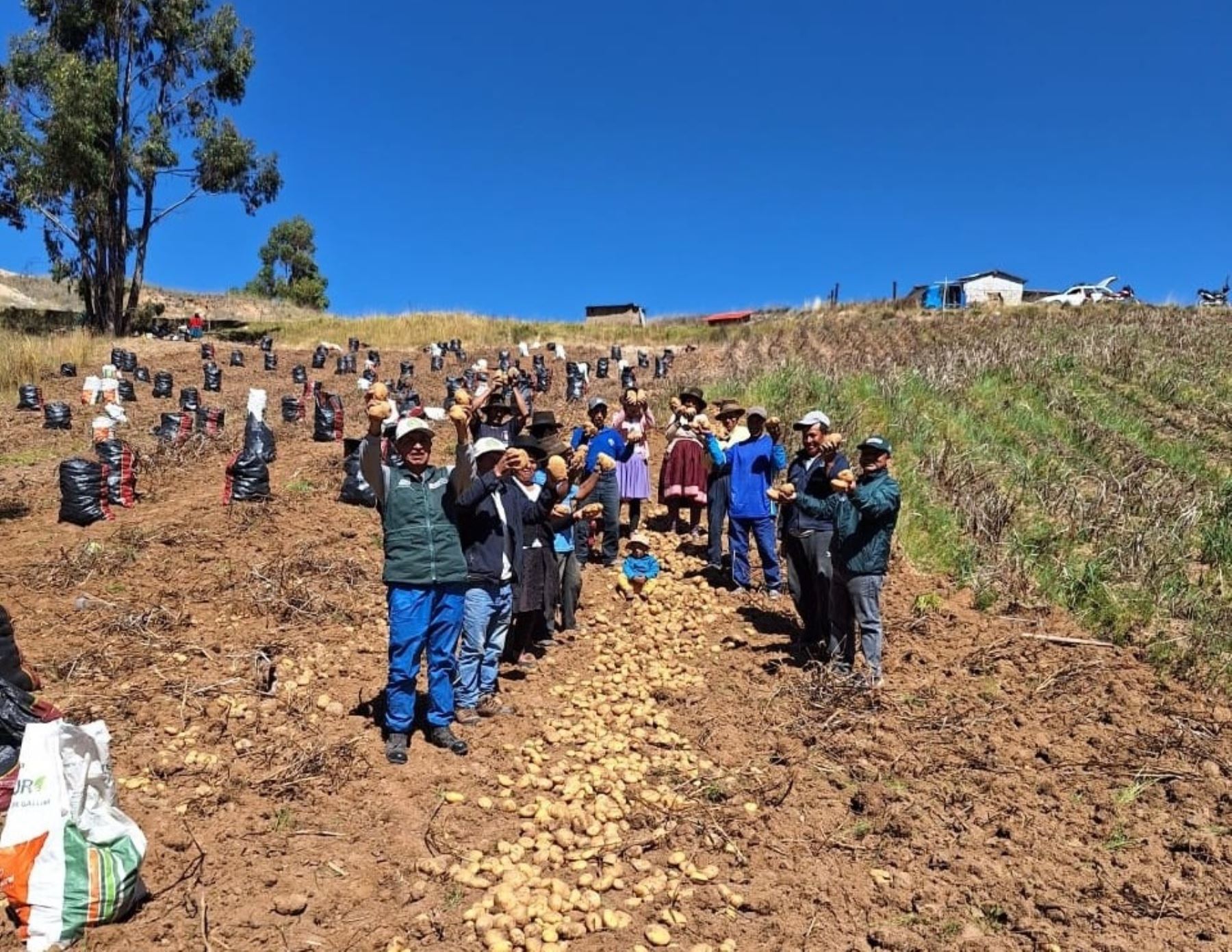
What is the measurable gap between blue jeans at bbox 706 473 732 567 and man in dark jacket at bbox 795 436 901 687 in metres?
1.82

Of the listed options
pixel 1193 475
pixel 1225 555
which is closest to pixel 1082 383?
pixel 1193 475

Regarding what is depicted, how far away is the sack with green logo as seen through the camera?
8.27ft

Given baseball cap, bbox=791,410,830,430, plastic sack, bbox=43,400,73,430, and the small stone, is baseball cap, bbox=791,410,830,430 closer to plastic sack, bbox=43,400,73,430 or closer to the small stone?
the small stone

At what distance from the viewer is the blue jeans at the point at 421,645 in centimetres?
376

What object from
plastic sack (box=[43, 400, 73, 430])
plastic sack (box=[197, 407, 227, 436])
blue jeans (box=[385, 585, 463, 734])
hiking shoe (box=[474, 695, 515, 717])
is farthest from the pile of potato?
plastic sack (box=[43, 400, 73, 430])

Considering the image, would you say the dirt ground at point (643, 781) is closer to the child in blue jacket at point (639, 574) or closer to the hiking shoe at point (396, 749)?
the hiking shoe at point (396, 749)

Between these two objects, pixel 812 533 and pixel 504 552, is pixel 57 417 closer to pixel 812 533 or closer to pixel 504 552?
pixel 504 552

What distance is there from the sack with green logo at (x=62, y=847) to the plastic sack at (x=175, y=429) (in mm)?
8066

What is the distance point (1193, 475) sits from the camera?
895cm

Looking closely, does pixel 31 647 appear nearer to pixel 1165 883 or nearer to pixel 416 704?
pixel 416 704

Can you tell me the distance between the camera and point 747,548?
6527 mm

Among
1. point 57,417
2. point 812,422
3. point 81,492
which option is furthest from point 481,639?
point 57,417

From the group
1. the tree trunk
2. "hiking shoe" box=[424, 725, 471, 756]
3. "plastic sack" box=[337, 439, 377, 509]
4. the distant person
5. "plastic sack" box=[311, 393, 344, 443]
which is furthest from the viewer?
the tree trunk

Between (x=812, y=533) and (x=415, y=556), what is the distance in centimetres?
274
